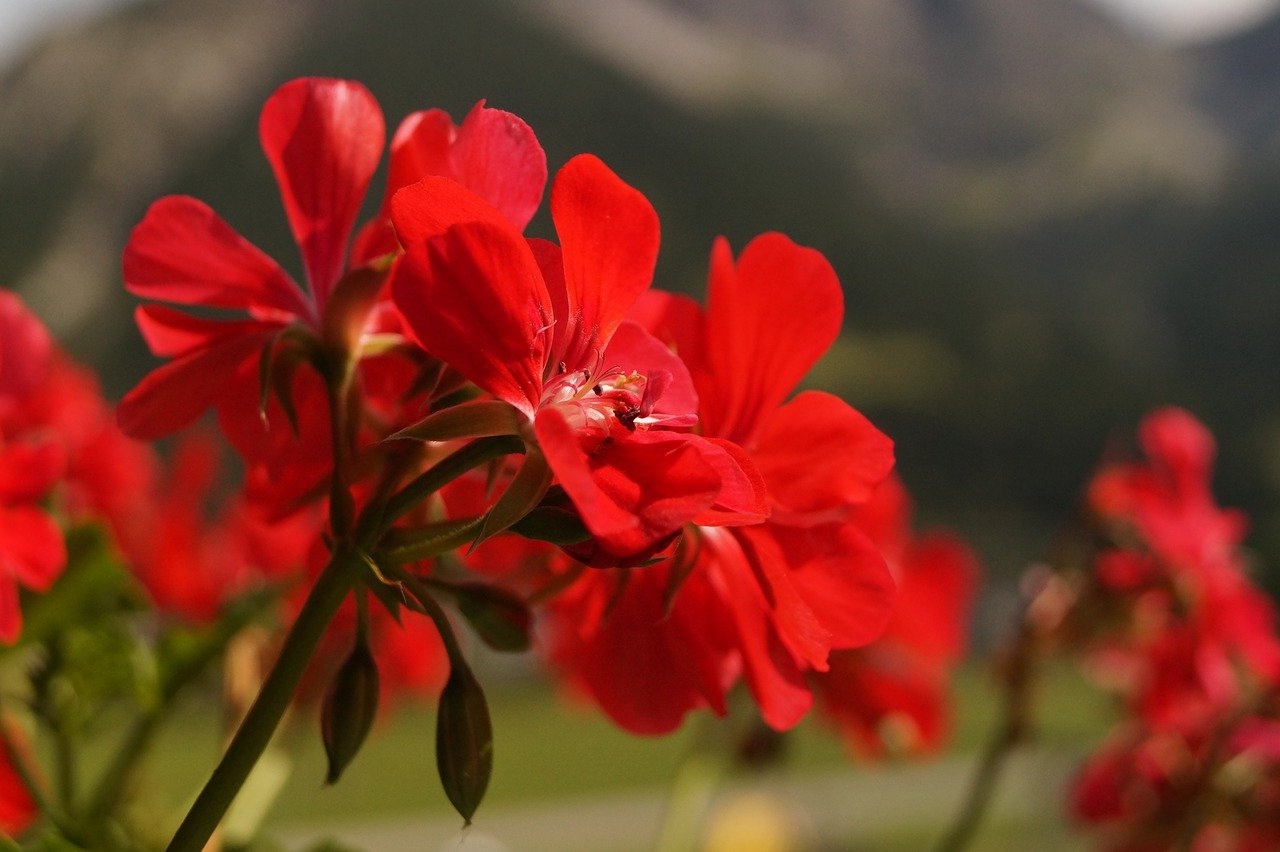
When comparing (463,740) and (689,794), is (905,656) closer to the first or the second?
(689,794)

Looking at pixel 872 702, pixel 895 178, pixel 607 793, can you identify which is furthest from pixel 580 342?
pixel 895 178

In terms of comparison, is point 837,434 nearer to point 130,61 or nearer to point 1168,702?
point 1168,702

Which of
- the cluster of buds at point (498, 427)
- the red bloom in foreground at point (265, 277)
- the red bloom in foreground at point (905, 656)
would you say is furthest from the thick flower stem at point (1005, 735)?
the red bloom in foreground at point (265, 277)

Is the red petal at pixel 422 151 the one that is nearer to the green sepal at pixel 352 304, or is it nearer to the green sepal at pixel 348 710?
the green sepal at pixel 352 304

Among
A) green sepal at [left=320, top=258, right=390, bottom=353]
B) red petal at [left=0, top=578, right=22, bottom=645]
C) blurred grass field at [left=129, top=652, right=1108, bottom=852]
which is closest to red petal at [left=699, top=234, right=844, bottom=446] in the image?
green sepal at [left=320, top=258, right=390, bottom=353]

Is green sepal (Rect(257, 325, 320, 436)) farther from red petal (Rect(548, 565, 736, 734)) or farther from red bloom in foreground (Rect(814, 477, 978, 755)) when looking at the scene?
red bloom in foreground (Rect(814, 477, 978, 755))
